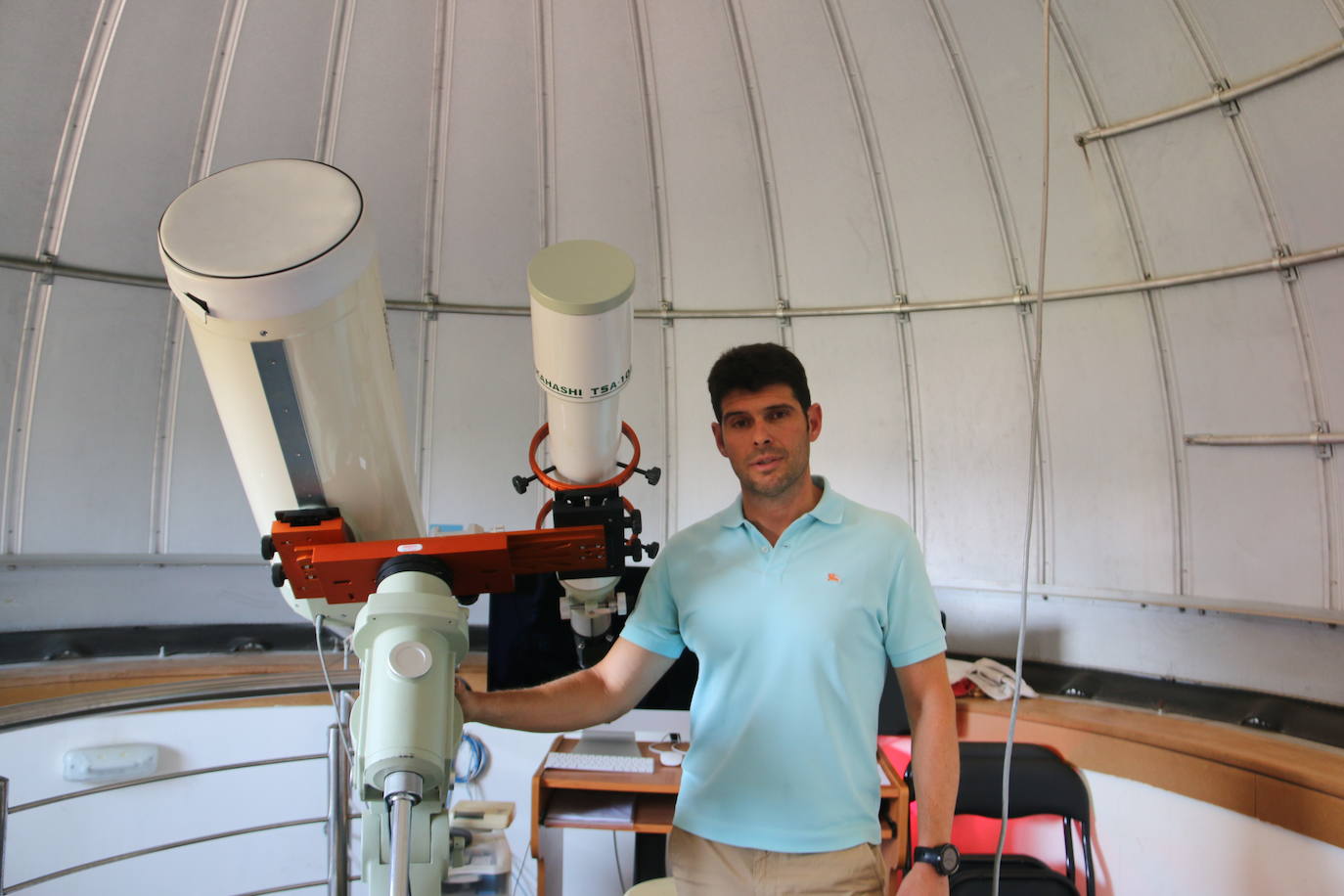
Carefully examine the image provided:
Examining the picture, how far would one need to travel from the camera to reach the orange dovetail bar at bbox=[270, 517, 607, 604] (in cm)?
152

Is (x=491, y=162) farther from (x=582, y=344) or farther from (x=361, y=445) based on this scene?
(x=361, y=445)

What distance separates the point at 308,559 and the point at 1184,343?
4.94 m

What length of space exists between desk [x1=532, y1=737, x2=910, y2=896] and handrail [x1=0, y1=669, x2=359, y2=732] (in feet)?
3.80

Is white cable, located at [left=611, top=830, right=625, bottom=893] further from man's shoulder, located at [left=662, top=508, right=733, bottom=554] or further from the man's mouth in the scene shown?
the man's mouth

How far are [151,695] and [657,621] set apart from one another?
5.64ft

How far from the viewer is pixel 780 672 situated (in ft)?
5.44

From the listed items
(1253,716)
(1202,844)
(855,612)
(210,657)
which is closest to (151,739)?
(210,657)

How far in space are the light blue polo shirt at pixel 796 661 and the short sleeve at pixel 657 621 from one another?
0.01m

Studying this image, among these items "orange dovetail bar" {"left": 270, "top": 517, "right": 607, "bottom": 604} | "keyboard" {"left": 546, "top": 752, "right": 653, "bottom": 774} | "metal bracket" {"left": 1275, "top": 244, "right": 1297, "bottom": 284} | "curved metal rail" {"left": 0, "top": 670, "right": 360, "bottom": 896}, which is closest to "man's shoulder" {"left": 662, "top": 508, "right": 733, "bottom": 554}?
"orange dovetail bar" {"left": 270, "top": 517, "right": 607, "bottom": 604}

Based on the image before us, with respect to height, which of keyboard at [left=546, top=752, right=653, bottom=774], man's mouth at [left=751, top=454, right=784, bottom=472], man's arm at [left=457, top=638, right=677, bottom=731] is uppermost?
man's mouth at [left=751, top=454, right=784, bottom=472]

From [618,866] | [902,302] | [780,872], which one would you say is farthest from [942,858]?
[902,302]

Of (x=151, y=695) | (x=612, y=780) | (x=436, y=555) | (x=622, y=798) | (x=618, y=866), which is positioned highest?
(x=436, y=555)

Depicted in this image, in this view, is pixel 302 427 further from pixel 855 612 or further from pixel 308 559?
pixel 855 612

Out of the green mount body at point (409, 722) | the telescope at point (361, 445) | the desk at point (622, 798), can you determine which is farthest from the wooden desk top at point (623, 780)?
the green mount body at point (409, 722)
